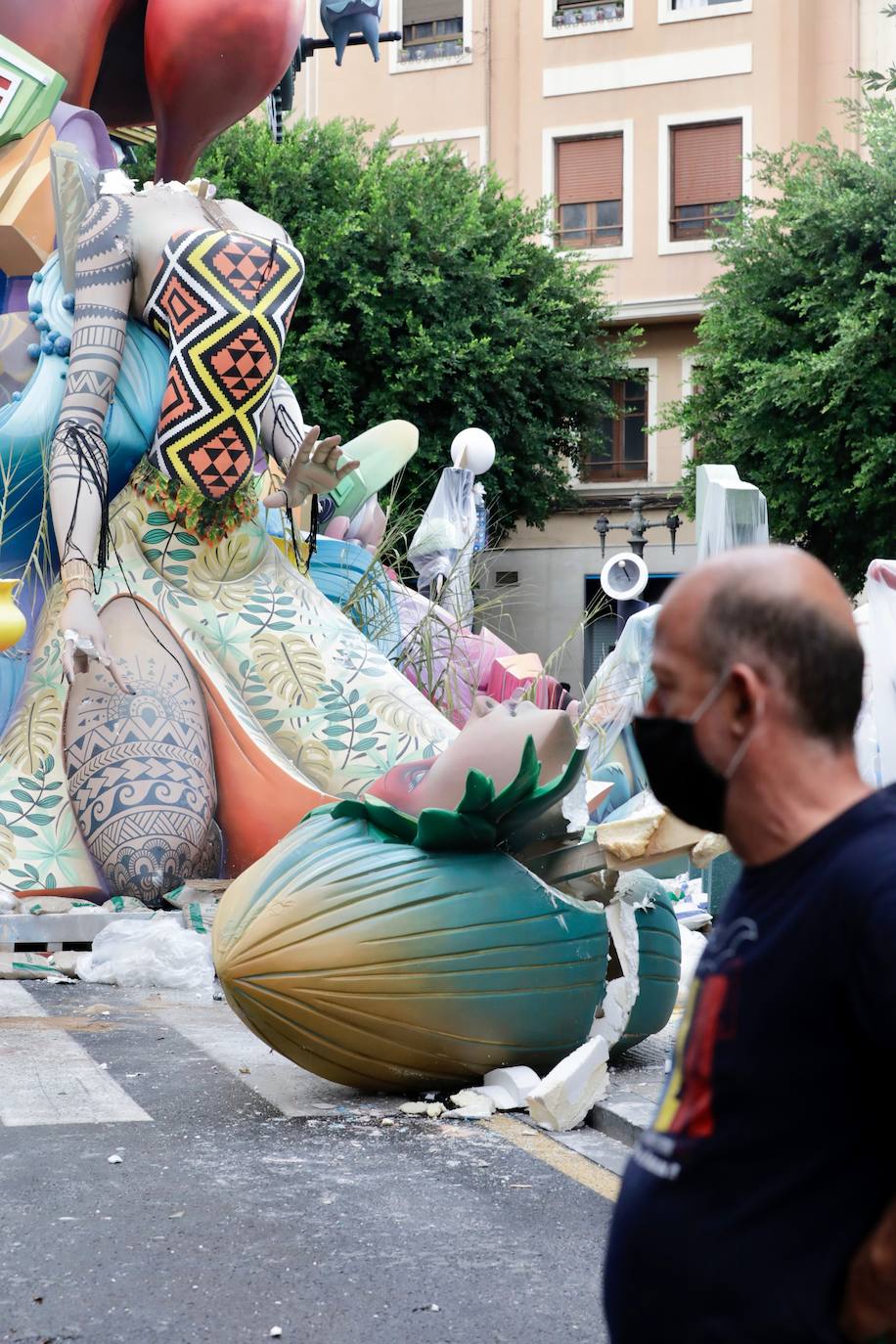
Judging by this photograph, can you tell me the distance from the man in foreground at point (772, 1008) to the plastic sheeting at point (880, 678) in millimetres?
5340

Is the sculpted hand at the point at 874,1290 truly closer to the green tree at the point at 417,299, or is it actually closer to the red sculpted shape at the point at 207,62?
the red sculpted shape at the point at 207,62

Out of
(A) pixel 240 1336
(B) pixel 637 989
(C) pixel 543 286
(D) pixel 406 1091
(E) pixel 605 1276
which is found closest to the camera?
(E) pixel 605 1276

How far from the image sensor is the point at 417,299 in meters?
25.5

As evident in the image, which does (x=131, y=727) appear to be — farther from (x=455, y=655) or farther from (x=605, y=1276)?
(x=605, y=1276)

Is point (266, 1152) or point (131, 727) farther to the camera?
point (131, 727)

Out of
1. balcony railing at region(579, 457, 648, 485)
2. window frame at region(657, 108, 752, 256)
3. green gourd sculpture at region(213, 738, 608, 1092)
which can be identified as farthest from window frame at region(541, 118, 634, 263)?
green gourd sculpture at region(213, 738, 608, 1092)

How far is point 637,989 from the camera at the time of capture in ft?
18.6

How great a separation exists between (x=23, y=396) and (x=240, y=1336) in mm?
7339

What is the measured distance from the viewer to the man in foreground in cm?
158

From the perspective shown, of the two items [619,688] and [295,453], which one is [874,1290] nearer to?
[295,453]

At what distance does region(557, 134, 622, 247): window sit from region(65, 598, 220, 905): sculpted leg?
79.8ft

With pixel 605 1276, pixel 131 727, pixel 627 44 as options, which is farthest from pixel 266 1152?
pixel 627 44

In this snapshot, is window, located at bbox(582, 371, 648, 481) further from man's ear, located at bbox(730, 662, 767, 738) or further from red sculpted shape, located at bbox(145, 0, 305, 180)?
man's ear, located at bbox(730, 662, 767, 738)

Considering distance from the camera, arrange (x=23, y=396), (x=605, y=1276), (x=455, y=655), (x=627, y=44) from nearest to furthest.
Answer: (x=605, y=1276) → (x=23, y=396) → (x=455, y=655) → (x=627, y=44)
